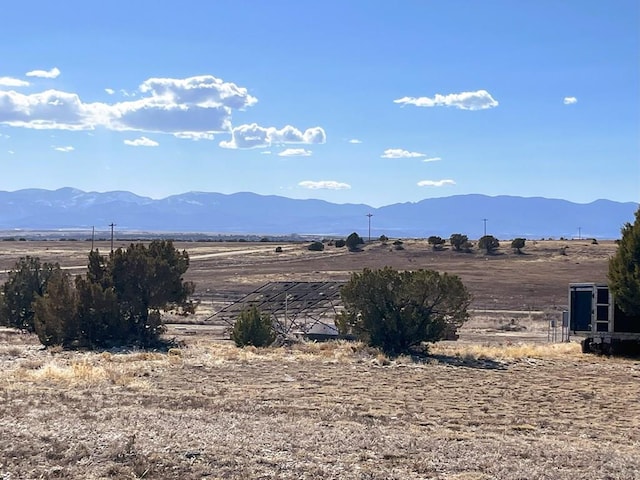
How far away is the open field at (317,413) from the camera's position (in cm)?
1145

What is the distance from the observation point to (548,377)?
23.1m

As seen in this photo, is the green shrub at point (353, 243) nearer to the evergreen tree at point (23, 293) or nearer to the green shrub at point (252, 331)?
the evergreen tree at point (23, 293)

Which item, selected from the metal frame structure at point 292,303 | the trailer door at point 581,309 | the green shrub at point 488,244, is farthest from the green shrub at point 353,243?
the trailer door at point 581,309

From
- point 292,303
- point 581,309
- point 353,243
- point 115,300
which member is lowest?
point 292,303

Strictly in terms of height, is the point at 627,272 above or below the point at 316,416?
above

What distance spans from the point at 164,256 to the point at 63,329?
5.15 metres

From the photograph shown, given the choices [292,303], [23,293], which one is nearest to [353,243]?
[292,303]

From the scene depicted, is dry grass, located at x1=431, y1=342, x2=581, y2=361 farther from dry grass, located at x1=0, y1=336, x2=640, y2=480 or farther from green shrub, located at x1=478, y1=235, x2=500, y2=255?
green shrub, located at x1=478, y1=235, x2=500, y2=255

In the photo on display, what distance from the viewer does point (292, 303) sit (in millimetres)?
36500

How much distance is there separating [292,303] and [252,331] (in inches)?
224

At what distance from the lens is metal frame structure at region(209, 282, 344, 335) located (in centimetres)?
3544

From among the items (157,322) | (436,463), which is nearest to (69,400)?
(436,463)

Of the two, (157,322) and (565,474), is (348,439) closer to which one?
(565,474)

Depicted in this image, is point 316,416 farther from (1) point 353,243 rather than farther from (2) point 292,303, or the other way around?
(1) point 353,243
